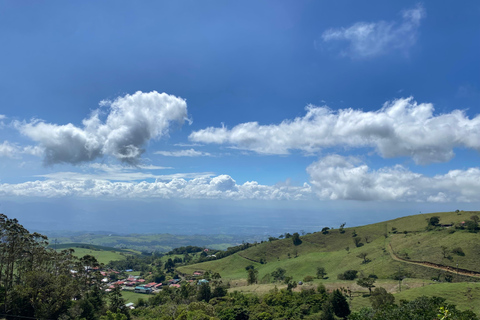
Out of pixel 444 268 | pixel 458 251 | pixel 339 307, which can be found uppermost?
pixel 458 251

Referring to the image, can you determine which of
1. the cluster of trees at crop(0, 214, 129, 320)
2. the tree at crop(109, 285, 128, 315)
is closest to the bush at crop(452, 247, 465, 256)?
the tree at crop(109, 285, 128, 315)

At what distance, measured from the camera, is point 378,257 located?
369 feet

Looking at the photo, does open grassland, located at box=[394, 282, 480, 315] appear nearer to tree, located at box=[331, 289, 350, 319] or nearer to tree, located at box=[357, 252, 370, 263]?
tree, located at box=[331, 289, 350, 319]

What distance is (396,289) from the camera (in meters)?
70.8

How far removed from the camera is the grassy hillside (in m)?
79.1

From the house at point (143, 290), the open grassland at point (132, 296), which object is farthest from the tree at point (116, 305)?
the house at point (143, 290)

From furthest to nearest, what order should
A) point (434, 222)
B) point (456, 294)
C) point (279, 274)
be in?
point (434, 222) → point (279, 274) → point (456, 294)

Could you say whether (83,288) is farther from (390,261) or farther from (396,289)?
(390,261)

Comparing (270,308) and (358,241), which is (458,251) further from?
(270,308)

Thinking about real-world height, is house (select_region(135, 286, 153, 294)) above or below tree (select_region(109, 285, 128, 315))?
below

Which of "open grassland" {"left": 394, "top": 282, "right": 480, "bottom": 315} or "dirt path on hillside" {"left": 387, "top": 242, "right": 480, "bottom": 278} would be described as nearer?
"open grassland" {"left": 394, "top": 282, "right": 480, "bottom": 315}

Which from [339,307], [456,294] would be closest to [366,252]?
[456,294]

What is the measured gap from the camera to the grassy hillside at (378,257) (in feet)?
259

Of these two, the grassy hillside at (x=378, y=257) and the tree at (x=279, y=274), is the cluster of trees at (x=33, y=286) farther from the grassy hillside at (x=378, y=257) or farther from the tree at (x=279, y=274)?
the tree at (x=279, y=274)
